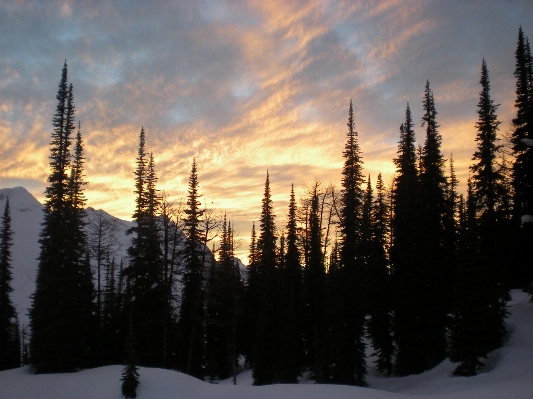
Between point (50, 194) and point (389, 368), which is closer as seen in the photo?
point (50, 194)

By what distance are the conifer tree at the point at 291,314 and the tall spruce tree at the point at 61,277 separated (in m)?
16.3

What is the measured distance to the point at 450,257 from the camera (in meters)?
32.4

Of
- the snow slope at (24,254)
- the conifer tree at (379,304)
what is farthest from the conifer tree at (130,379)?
the snow slope at (24,254)

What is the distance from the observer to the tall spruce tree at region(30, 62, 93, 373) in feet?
90.0

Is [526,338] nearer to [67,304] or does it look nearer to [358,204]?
[358,204]

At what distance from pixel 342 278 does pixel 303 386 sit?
13.2 m

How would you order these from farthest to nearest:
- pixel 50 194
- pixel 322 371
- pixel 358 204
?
pixel 358 204 → pixel 322 371 → pixel 50 194

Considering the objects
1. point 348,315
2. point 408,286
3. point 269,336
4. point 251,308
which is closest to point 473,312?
point 408,286

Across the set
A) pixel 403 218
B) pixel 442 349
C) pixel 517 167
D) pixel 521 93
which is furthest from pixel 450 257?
pixel 521 93

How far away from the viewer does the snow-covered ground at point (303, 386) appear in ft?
59.3

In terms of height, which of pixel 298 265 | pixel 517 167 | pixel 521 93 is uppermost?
pixel 521 93

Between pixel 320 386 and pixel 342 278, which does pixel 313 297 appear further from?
pixel 320 386

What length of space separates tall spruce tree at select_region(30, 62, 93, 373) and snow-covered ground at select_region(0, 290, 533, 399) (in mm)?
1892

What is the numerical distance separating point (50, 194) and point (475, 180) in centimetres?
3404
